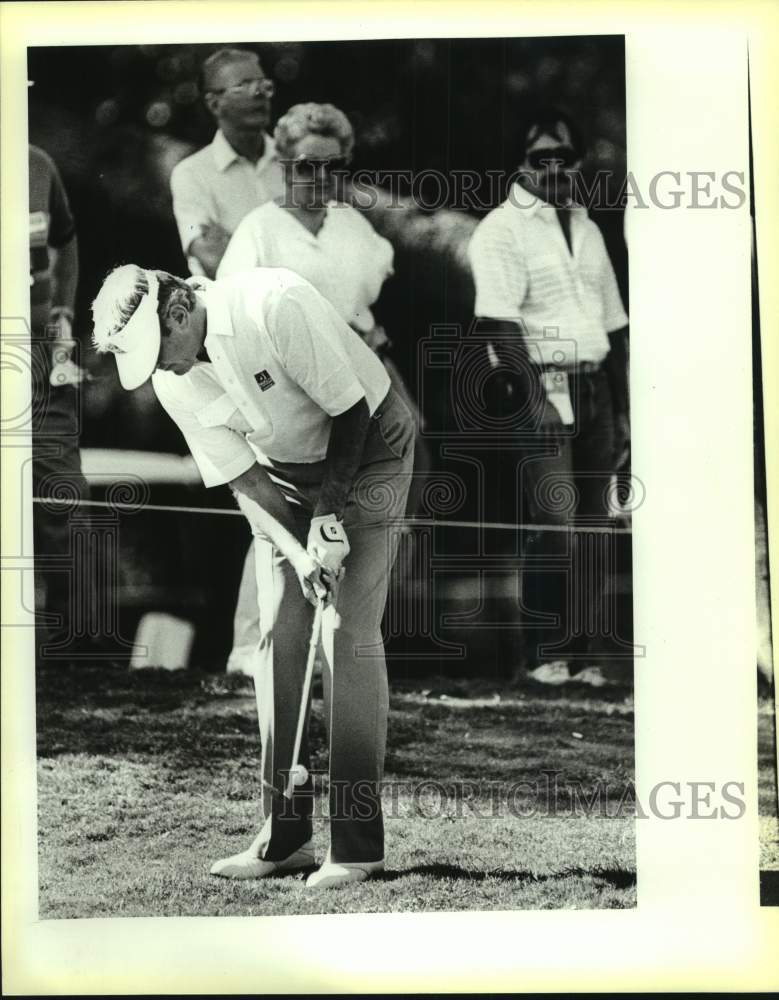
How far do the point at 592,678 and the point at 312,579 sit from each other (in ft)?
4.13

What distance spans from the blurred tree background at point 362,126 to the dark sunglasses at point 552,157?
8 centimetres

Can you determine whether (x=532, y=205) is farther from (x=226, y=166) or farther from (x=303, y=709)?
(x=303, y=709)

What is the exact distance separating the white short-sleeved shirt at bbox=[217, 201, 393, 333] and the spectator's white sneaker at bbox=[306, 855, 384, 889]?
2245 mm

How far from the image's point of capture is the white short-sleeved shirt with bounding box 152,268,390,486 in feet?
15.5

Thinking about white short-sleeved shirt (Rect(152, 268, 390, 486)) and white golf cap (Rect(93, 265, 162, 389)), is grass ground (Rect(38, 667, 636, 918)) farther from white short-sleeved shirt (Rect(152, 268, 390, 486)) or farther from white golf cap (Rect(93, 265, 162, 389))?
white golf cap (Rect(93, 265, 162, 389))

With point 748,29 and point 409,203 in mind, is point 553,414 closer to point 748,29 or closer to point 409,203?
point 409,203

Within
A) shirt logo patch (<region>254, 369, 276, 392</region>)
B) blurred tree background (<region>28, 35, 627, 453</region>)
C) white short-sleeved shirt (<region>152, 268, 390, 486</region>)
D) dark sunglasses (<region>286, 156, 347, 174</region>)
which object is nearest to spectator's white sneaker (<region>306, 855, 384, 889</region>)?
white short-sleeved shirt (<region>152, 268, 390, 486</region>)

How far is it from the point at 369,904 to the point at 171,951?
2.82 feet

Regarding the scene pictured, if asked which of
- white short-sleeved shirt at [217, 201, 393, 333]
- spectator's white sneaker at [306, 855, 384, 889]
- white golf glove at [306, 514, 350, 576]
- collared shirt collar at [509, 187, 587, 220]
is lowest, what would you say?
spectator's white sneaker at [306, 855, 384, 889]

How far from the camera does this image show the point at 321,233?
4.79m

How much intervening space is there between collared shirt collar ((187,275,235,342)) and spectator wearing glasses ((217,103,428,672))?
8cm

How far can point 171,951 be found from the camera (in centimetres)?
478

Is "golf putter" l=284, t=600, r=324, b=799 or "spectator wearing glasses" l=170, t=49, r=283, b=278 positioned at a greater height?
"spectator wearing glasses" l=170, t=49, r=283, b=278

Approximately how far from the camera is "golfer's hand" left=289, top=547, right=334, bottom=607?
4789 millimetres
